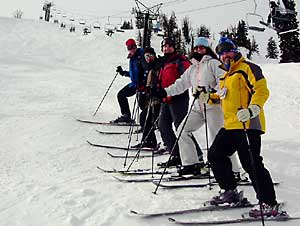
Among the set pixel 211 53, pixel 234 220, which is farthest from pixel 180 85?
pixel 234 220

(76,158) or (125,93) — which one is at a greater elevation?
(125,93)

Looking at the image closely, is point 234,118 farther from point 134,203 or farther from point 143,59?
point 143,59

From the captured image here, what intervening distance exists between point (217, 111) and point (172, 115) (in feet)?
3.12

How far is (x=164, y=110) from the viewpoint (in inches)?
217

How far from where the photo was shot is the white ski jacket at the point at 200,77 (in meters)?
4.48

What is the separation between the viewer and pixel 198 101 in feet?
15.2

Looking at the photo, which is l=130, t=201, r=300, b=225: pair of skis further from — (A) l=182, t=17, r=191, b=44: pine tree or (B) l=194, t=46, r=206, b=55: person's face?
(A) l=182, t=17, r=191, b=44: pine tree

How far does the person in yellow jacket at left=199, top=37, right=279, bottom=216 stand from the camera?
133 inches

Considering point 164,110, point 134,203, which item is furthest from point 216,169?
point 164,110

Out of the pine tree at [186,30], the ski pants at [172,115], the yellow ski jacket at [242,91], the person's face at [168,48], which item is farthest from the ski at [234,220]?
the pine tree at [186,30]

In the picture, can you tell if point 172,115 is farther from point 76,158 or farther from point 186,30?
point 186,30

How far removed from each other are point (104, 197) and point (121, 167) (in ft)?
5.14

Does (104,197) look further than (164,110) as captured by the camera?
No

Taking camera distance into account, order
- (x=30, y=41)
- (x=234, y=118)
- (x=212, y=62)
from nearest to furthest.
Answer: (x=234, y=118) < (x=212, y=62) < (x=30, y=41)
